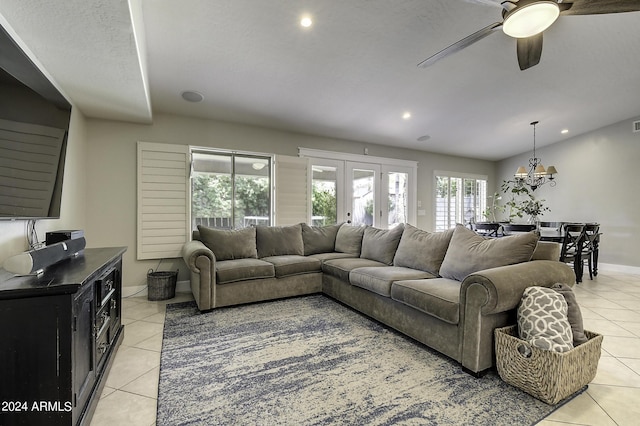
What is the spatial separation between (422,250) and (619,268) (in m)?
5.38

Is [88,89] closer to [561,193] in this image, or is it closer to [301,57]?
[301,57]

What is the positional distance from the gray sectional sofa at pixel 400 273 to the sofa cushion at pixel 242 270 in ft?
0.04

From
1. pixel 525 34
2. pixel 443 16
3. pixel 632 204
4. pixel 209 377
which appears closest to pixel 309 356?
pixel 209 377

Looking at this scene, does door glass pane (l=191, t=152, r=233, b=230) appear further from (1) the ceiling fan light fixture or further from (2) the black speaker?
(1) the ceiling fan light fixture

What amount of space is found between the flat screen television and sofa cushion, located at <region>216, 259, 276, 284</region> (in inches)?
61.1

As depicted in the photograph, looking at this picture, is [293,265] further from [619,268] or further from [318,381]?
[619,268]

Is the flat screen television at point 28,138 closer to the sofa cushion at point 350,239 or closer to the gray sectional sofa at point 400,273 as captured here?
the gray sectional sofa at point 400,273

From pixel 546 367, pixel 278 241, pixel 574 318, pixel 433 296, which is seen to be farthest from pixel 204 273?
pixel 574 318

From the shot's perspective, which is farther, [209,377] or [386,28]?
[386,28]

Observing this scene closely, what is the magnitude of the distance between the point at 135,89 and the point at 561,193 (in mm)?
8027

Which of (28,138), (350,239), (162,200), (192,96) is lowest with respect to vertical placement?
(350,239)

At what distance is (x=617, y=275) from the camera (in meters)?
5.29

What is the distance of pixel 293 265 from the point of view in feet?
12.2

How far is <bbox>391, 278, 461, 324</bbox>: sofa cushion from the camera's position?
2.12 m
